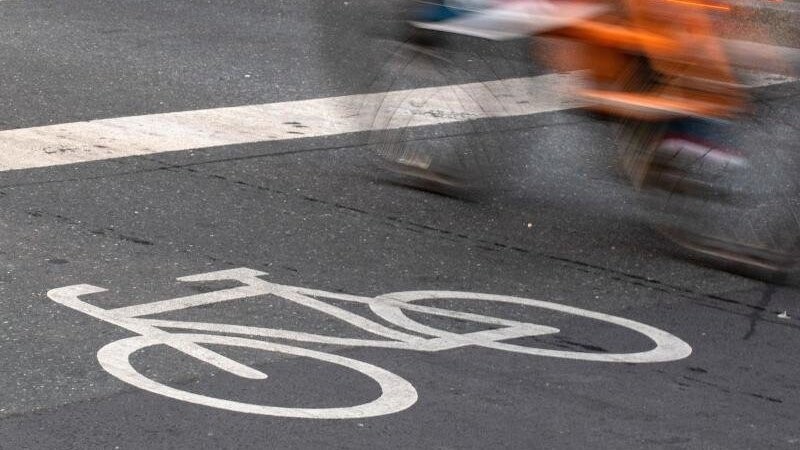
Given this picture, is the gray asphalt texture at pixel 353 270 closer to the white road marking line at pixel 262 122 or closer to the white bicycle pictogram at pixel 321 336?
the white bicycle pictogram at pixel 321 336

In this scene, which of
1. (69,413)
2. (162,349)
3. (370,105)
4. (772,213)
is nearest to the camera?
(69,413)

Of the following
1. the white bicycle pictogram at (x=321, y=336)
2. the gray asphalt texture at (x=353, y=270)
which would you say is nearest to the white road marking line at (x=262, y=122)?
the gray asphalt texture at (x=353, y=270)

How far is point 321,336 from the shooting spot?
6.05 meters

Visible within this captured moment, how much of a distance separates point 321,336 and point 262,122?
369cm

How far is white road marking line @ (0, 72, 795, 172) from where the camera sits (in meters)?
8.67

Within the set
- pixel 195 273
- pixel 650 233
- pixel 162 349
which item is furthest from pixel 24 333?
pixel 650 233

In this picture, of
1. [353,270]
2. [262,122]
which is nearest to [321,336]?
[353,270]

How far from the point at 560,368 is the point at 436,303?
859mm

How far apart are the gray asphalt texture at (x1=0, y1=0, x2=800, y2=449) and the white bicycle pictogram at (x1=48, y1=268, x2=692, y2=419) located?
6 cm

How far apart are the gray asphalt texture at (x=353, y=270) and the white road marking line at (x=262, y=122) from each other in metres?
0.17

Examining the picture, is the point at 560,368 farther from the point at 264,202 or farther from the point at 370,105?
the point at 370,105

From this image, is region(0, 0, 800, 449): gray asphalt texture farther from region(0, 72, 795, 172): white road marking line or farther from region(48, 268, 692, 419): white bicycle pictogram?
region(0, 72, 795, 172): white road marking line

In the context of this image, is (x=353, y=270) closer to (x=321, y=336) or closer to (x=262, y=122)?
(x=321, y=336)

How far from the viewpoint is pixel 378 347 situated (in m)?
5.95
